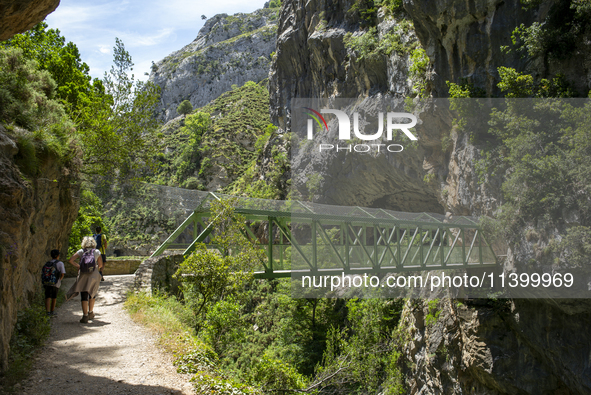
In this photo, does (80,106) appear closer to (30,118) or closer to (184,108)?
(30,118)

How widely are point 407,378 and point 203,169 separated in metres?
36.9

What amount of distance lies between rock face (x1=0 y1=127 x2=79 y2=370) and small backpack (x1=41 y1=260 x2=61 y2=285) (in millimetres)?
340

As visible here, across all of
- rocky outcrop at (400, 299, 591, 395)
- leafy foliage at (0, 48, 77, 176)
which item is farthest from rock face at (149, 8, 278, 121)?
rocky outcrop at (400, 299, 591, 395)

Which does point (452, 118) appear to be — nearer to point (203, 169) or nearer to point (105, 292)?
point (105, 292)

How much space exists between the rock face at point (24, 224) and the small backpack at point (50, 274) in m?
0.34

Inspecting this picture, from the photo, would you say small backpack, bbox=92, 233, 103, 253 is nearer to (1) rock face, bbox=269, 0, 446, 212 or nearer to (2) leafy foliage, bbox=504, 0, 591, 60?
(2) leafy foliage, bbox=504, 0, 591, 60

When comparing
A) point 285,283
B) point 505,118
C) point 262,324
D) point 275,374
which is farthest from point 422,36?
point 262,324

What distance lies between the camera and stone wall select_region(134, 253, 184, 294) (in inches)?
396

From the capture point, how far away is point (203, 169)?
48.4 metres

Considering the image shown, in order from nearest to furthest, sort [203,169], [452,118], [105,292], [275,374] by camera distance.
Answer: [275,374] < [105,292] < [452,118] < [203,169]

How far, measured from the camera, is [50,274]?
736 cm

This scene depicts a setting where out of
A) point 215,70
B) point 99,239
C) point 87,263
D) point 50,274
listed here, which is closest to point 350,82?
point 99,239

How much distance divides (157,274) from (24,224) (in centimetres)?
413
